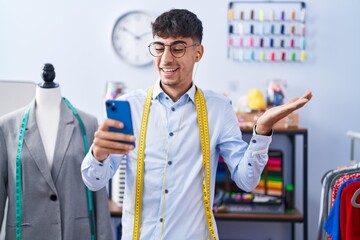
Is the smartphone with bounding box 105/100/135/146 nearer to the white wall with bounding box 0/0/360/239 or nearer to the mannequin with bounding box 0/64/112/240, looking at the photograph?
the mannequin with bounding box 0/64/112/240

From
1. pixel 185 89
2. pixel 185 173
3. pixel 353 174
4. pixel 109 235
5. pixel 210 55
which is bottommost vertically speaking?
pixel 109 235

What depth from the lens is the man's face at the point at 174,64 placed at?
5.15 feet

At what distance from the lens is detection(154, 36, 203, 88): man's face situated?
157 centimetres

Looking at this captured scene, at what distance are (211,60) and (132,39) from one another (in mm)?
602

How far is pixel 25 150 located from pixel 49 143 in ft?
0.35

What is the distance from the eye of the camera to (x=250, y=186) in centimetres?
156

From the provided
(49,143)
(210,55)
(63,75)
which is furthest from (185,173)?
(63,75)

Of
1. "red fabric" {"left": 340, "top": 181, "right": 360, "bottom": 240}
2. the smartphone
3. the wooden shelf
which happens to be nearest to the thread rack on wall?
the wooden shelf

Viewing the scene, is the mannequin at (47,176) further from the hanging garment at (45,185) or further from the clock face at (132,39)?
the clock face at (132,39)

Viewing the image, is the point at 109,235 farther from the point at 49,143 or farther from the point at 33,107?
the point at 33,107

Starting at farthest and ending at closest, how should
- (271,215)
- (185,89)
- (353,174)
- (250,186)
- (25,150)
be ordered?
(271,215)
(353,174)
(25,150)
(185,89)
(250,186)

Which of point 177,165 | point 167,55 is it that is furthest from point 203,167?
point 167,55

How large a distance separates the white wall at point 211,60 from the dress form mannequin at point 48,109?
138 centimetres

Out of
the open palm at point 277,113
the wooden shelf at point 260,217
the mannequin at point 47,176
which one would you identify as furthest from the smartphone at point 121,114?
the wooden shelf at point 260,217
